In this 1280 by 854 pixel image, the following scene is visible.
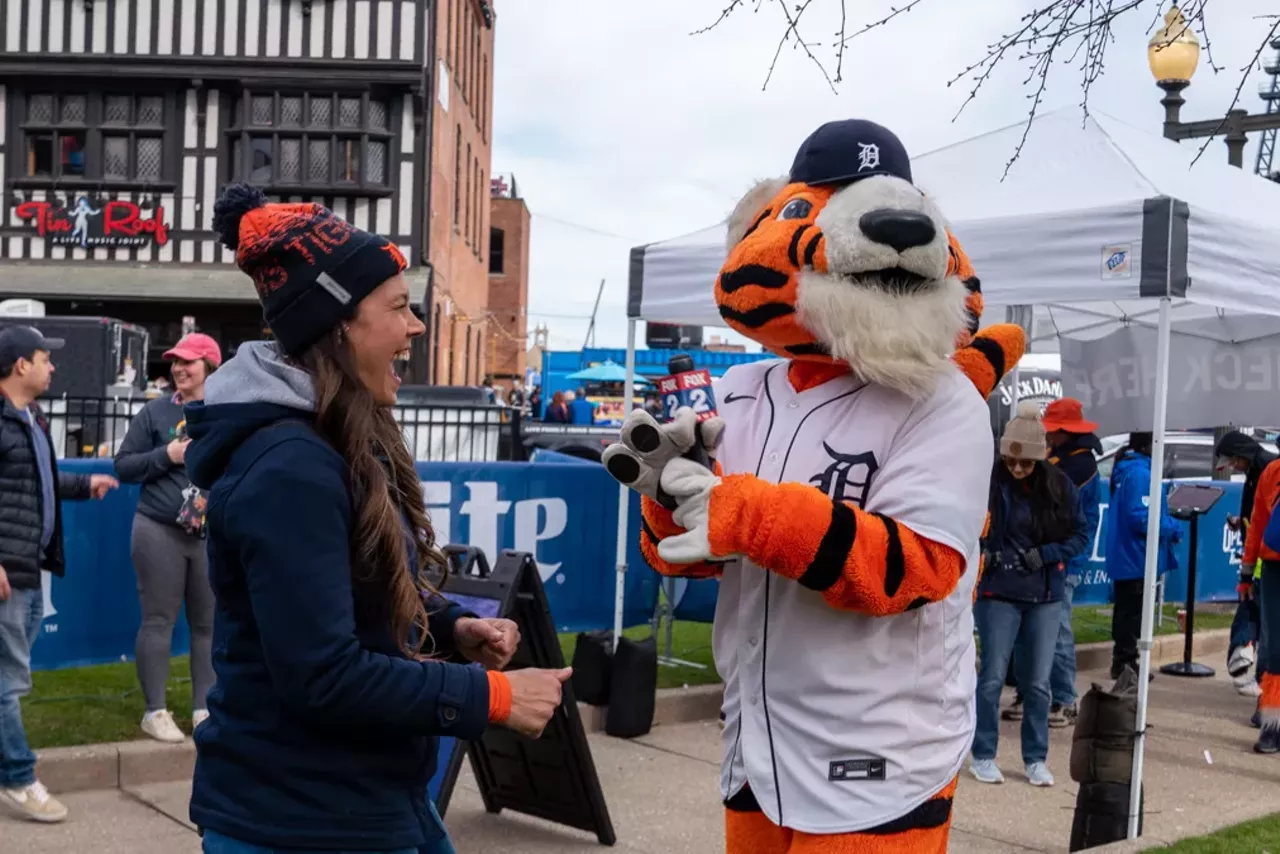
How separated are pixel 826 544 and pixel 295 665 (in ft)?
3.39

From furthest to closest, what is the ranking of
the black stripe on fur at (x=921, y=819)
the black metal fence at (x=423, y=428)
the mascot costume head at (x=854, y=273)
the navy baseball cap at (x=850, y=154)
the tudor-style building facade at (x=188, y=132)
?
1. the tudor-style building facade at (x=188, y=132)
2. the black metal fence at (x=423, y=428)
3. the navy baseball cap at (x=850, y=154)
4. the mascot costume head at (x=854, y=273)
5. the black stripe on fur at (x=921, y=819)

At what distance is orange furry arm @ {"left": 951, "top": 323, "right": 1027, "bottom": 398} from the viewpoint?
11.0 feet

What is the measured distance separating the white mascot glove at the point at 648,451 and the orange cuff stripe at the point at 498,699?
2.05 feet

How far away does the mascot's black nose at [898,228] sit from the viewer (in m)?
2.88

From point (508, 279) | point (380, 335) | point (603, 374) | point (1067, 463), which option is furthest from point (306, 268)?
point (508, 279)

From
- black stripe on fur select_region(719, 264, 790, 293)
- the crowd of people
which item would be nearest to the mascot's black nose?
black stripe on fur select_region(719, 264, 790, 293)

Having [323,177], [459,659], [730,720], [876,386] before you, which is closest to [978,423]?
[876,386]

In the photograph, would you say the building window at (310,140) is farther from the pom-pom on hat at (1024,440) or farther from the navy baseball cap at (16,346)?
the pom-pom on hat at (1024,440)

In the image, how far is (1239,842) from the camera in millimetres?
5645

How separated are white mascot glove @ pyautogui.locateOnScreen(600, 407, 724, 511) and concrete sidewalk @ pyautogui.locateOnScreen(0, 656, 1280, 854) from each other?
3.12 metres

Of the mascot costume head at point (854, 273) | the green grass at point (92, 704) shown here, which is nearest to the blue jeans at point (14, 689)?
the green grass at point (92, 704)

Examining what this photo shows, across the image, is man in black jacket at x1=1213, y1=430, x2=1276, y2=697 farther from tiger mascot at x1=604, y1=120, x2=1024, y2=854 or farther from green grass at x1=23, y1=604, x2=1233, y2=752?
tiger mascot at x1=604, y1=120, x2=1024, y2=854

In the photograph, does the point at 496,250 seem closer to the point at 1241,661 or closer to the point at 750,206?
the point at 1241,661

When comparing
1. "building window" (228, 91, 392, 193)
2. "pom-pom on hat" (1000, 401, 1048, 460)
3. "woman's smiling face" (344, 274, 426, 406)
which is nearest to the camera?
"woman's smiling face" (344, 274, 426, 406)
